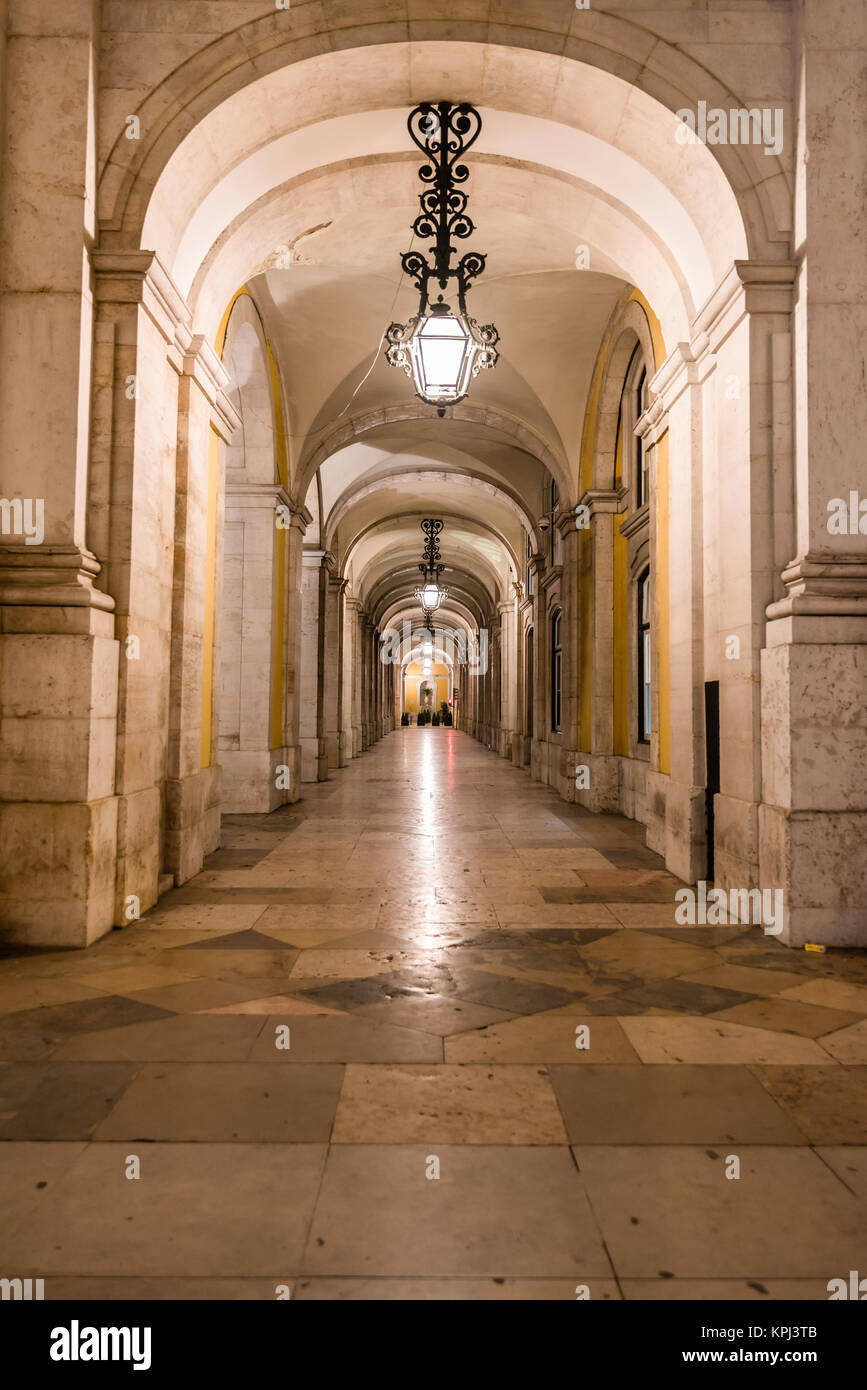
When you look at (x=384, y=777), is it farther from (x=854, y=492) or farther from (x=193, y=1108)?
(x=193, y=1108)

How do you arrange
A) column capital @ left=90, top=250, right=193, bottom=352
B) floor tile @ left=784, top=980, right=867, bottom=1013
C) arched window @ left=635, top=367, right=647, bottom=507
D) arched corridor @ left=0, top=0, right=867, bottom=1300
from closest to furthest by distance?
arched corridor @ left=0, top=0, right=867, bottom=1300
floor tile @ left=784, top=980, right=867, bottom=1013
column capital @ left=90, top=250, right=193, bottom=352
arched window @ left=635, top=367, right=647, bottom=507

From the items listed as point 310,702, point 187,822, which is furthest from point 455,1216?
point 310,702

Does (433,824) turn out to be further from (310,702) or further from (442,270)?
(310,702)

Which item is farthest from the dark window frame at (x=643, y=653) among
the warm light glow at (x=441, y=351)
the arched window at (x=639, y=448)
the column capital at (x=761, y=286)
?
the column capital at (x=761, y=286)

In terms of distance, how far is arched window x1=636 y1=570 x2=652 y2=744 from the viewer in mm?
10250

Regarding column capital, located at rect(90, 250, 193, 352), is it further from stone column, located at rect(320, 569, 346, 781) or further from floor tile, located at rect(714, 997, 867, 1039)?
stone column, located at rect(320, 569, 346, 781)

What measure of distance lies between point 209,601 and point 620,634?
5.80 meters

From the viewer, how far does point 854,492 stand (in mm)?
4938

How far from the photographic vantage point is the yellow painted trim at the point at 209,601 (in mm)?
7023

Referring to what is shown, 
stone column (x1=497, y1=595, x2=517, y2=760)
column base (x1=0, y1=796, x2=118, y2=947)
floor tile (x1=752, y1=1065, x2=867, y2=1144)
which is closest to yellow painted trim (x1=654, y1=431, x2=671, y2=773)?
floor tile (x1=752, y1=1065, x2=867, y2=1144)

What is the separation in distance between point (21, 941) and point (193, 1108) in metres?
2.41

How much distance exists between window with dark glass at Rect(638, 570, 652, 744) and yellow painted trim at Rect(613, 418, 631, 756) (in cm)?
31

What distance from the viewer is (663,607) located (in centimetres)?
732

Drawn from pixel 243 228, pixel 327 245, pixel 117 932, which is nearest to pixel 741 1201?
pixel 117 932
